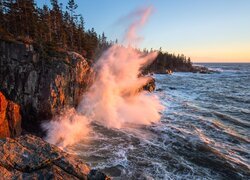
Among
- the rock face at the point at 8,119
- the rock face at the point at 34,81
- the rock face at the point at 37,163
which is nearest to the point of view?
the rock face at the point at 37,163

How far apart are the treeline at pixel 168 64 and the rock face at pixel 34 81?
302ft

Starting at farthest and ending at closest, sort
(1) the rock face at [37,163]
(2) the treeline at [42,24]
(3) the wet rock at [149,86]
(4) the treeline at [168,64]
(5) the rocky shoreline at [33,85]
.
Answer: (4) the treeline at [168,64], (3) the wet rock at [149,86], (2) the treeline at [42,24], (5) the rocky shoreline at [33,85], (1) the rock face at [37,163]

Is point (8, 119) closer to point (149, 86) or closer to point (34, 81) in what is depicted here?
point (34, 81)

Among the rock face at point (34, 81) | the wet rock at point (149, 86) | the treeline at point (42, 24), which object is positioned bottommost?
the wet rock at point (149, 86)

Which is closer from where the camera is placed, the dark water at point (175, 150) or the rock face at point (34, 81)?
the dark water at point (175, 150)

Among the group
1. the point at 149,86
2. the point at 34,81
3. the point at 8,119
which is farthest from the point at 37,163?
the point at 149,86

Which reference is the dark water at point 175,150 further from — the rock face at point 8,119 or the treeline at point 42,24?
the treeline at point 42,24

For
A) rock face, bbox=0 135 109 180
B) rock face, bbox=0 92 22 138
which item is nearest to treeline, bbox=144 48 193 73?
rock face, bbox=0 92 22 138

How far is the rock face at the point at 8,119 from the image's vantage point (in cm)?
1477

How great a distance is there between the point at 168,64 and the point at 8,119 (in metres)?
126

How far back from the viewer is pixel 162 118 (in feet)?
79.0

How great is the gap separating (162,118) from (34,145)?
651 inches

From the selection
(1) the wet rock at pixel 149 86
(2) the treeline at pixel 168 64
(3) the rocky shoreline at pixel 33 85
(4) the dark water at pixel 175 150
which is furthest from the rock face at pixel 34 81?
(2) the treeline at pixel 168 64

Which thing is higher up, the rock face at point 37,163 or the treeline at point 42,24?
the treeline at point 42,24
